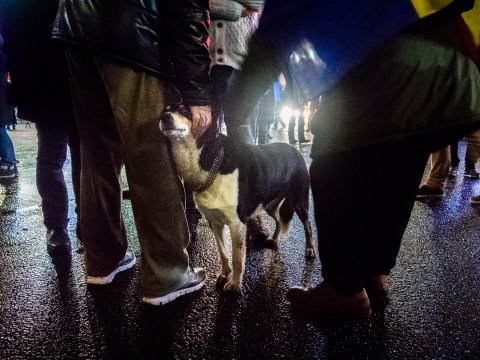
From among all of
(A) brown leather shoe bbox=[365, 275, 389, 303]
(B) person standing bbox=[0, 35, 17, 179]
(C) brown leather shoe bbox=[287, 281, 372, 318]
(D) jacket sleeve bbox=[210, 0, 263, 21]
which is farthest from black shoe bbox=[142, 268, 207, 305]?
(B) person standing bbox=[0, 35, 17, 179]

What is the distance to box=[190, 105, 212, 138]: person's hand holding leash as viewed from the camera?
6.26 feet

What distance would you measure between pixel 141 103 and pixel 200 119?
33 cm

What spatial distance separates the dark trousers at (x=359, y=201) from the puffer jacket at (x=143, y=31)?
81 centimetres

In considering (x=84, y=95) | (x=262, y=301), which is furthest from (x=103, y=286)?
(x=84, y=95)

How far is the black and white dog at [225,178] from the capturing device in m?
1.99

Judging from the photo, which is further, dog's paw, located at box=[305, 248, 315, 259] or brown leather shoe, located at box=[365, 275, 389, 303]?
dog's paw, located at box=[305, 248, 315, 259]

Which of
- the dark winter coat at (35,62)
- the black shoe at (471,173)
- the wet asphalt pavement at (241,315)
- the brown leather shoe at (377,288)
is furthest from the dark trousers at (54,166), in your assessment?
the black shoe at (471,173)

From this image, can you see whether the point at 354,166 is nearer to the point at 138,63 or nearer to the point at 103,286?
the point at 138,63

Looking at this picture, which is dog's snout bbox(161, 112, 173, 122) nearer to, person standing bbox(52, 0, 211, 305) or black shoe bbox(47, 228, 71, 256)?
person standing bbox(52, 0, 211, 305)

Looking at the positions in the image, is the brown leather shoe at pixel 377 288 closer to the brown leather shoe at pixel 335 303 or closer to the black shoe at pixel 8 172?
the brown leather shoe at pixel 335 303

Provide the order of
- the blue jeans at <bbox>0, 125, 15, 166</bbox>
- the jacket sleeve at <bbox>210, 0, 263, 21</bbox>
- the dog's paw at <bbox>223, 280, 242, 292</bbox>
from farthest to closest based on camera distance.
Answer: the blue jeans at <bbox>0, 125, 15, 166</bbox> < the jacket sleeve at <bbox>210, 0, 263, 21</bbox> < the dog's paw at <bbox>223, 280, 242, 292</bbox>

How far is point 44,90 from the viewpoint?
8.40 ft

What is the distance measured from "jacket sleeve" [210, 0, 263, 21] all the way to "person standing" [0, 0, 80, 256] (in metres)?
1.10

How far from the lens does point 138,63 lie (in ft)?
5.58
